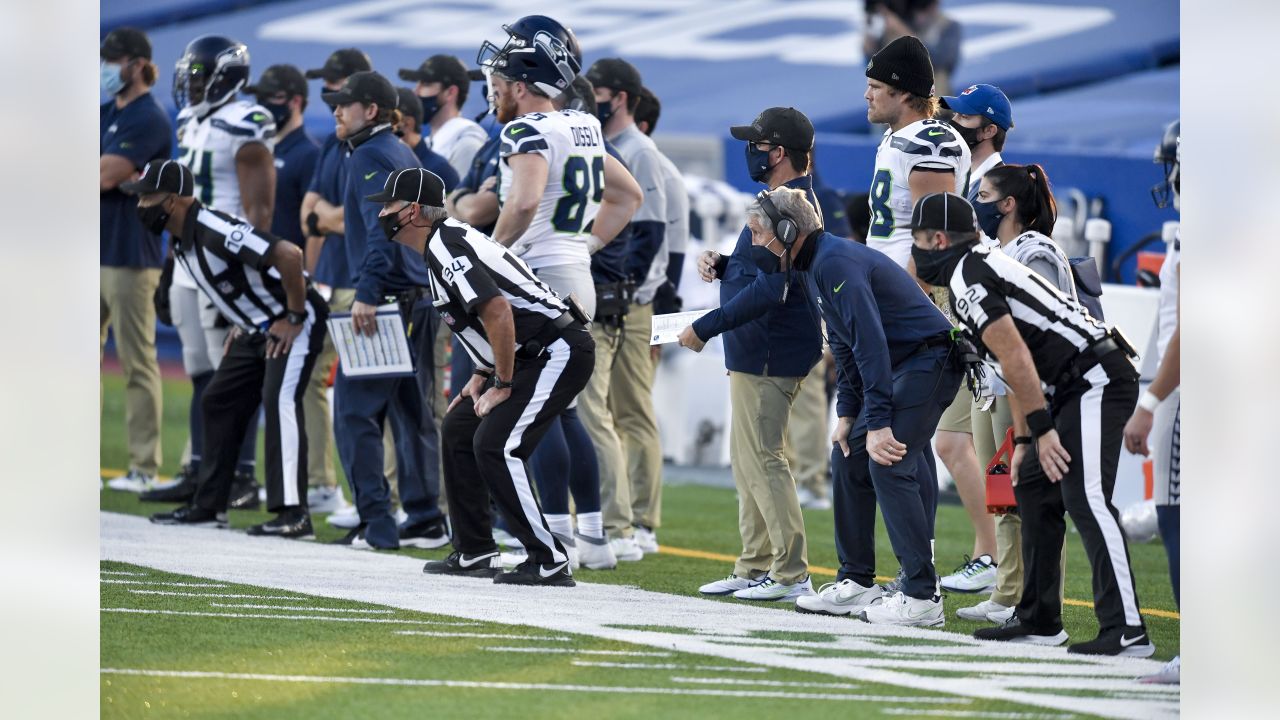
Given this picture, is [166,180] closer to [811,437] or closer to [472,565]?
[472,565]

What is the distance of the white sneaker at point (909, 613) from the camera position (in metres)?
5.98

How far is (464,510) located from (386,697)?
2261mm

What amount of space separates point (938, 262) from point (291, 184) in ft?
14.3

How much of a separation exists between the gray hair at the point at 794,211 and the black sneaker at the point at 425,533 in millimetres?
2499

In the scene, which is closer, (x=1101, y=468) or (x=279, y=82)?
(x=1101, y=468)

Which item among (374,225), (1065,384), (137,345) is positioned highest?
(374,225)

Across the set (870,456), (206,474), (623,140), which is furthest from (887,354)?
(206,474)

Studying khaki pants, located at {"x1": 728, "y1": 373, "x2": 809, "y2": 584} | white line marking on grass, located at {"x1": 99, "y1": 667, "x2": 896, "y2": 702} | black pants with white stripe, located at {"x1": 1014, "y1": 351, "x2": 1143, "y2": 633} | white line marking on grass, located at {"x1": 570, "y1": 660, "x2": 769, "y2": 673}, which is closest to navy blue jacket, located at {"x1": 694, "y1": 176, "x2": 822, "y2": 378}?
khaki pants, located at {"x1": 728, "y1": 373, "x2": 809, "y2": 584}

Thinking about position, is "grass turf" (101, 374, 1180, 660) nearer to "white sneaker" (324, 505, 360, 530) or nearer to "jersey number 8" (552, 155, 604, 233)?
"white sneaker" (324, 505, 360, 530)

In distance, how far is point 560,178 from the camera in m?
7.01

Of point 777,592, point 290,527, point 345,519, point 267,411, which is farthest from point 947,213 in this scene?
point 345,519

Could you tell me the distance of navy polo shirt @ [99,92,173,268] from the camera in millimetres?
9234

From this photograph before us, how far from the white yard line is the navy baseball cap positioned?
6.35 ft
